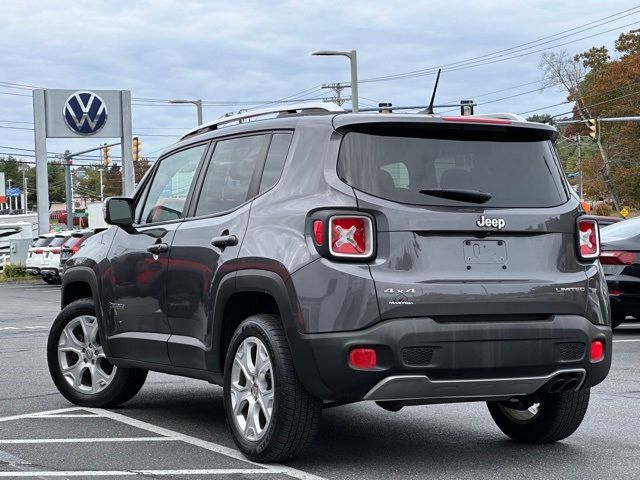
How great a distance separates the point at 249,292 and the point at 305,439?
880mm

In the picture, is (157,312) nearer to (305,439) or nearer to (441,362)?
(305,439)

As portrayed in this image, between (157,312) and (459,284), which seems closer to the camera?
(459,284)

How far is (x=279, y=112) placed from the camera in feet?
21.8

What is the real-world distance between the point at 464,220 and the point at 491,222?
0.48ft

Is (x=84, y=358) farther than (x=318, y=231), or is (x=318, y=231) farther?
(x=84, y=358)

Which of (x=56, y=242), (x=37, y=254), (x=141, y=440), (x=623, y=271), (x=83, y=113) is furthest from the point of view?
(x=83, y=113)

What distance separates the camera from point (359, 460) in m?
6.21

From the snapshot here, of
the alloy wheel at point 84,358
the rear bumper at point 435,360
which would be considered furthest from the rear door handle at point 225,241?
the alloy wheel at point 84,358

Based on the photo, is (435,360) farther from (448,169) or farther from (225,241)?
(225,241)

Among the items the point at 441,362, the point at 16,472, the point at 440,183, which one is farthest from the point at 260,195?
the point at 16,472

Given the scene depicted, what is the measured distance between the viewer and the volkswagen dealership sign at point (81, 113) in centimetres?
4047

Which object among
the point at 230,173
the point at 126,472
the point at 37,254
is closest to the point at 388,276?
the point at 230,173

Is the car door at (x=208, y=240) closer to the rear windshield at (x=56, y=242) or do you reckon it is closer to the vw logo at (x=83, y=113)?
the rear windshield at (x=56, y=242)

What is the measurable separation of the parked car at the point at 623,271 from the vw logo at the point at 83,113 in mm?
29212
